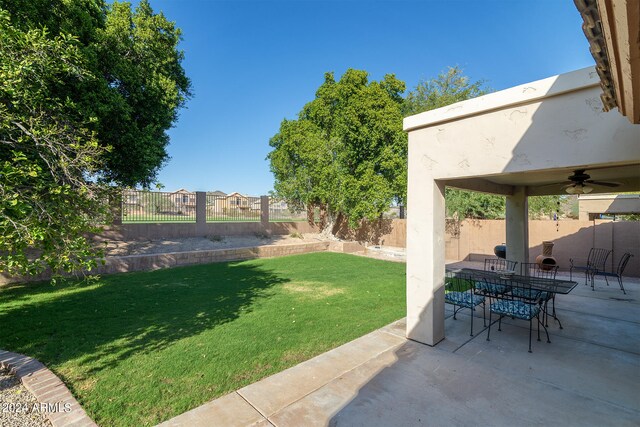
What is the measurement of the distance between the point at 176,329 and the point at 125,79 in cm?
798

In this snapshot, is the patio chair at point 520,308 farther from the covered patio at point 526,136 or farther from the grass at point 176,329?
the grass at point 176,329

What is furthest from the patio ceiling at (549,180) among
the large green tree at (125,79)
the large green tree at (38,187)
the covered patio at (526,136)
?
the large green tree at (125,79)

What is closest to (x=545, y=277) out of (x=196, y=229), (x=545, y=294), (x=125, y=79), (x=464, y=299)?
(x=545, y=294)

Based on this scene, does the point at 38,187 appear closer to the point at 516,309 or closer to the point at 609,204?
the point at 516,309

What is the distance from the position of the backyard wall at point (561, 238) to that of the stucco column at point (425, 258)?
32.6 ft

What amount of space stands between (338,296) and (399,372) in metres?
3.62

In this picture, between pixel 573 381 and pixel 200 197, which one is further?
pixel 200 197

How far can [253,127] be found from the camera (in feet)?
72.8

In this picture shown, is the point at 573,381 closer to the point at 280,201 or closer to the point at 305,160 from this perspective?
the point at 305,160

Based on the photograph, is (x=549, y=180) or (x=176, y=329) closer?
(x=176, y=329)

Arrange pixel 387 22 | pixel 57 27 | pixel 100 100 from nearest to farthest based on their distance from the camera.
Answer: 1. pixel 57 27
2. pixel 100 100
3. pixel 387 22

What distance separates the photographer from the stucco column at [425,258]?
14.3ft

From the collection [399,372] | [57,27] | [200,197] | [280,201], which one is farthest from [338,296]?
[280,201]

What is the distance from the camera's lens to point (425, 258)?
4398 mm
